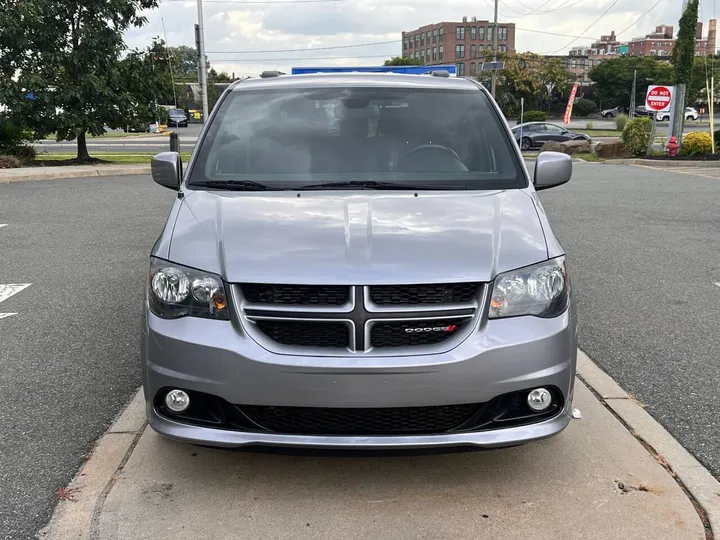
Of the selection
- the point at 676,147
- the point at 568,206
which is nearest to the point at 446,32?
the point at 676,147

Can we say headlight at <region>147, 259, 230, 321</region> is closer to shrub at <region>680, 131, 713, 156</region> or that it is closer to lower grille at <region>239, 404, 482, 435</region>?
lower grille at <region>239, 404, 482, 435</region>

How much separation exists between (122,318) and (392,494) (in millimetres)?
3388

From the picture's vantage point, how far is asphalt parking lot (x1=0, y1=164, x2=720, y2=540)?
3.72 m

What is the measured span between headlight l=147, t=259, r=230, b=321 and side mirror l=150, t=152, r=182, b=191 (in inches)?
44.5

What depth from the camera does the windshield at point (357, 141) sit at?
13.1 ft

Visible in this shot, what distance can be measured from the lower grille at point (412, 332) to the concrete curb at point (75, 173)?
14849 millimetres

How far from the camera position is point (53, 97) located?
708 inches

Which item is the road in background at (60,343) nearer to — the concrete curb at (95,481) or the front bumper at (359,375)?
the concrete curb at (95,481)

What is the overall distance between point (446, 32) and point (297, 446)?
546 feet

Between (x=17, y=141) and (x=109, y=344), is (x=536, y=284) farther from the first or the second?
(x=17, y=141)

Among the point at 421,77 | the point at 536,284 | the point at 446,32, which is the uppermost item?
the point at 446,32

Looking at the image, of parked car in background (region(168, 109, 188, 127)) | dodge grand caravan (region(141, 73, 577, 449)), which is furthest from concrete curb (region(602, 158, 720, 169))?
parked car in background (region(168, 109, 188, 127))

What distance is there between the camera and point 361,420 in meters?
2.95

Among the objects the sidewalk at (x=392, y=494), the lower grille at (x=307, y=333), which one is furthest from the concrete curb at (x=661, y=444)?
the lower grille at (x=307, y=333)
